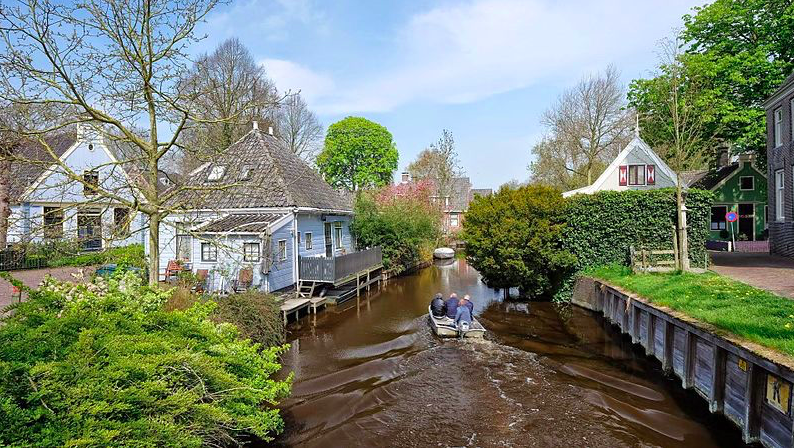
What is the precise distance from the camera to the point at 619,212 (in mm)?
19484

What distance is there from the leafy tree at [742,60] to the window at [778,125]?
7.42 ft

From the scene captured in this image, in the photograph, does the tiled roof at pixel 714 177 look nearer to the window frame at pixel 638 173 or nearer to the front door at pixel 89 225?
the window frame at pixel 638 173

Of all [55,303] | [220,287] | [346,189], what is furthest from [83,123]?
[346,189]

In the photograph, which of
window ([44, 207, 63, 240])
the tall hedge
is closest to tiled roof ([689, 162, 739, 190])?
the tall hedge

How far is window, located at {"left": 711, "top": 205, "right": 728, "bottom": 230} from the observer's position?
109 ft

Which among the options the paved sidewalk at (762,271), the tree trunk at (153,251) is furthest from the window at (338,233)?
the paved sidewalk at (762,271)

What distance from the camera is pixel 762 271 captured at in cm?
1670

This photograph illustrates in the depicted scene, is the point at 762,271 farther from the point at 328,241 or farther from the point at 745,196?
the point at 745,196

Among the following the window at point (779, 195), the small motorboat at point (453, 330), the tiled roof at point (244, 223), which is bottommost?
the small motorboat at point (453, 330)

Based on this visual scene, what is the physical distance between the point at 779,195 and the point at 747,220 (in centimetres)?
1275

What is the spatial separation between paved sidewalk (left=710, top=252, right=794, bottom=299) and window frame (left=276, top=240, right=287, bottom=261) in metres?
16.4

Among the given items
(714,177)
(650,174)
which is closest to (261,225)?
(650,174)

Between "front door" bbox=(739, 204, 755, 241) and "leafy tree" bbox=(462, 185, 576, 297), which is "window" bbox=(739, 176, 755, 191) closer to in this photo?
"front door" bbox=(739, 204, 755, 241)

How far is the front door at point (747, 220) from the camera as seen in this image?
1255 inches
